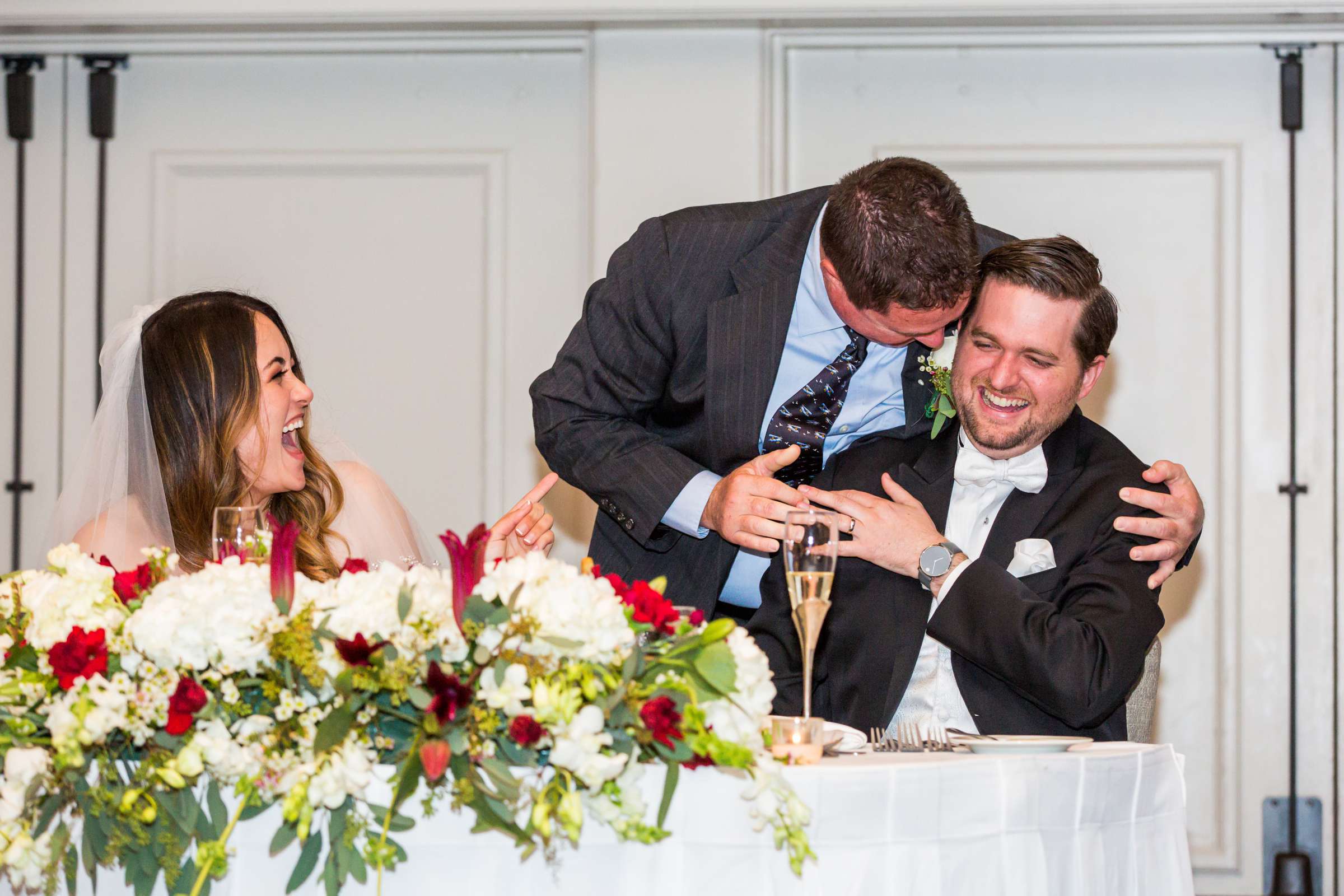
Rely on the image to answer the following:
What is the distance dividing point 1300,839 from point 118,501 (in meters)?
3.53

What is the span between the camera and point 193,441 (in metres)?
2.96

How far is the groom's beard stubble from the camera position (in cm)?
268

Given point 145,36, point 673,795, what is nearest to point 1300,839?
point 673,795

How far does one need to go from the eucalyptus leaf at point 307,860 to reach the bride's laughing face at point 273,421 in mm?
1495

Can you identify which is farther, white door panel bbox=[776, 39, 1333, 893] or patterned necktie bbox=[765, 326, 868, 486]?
white door panel bbox=[776, 39, 1333, 893]

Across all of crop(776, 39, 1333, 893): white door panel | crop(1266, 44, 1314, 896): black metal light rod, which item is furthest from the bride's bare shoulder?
crop(1266, 44, 1314, 896): black metal light rod

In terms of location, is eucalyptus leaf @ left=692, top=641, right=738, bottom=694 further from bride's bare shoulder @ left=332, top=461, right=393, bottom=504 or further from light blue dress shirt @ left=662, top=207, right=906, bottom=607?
bride's bare shoulder @ left=332, top=461, right=393, bottom=504

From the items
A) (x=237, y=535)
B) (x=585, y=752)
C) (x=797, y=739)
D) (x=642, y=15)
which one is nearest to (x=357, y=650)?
(x=585, y=752)

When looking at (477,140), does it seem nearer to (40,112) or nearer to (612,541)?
(40,112)

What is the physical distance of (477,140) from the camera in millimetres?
4430

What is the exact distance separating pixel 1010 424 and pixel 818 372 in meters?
0.41

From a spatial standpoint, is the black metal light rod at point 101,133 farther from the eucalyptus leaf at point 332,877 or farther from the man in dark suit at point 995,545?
the eucalyptus leaf at point 332,877

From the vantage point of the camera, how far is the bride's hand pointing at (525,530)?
2.90 meters

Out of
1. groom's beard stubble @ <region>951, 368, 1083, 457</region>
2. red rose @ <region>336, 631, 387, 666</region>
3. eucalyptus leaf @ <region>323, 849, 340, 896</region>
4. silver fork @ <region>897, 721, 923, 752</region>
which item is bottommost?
eucalyptus leaf @ <region>323, 849, 340, 896</region>
